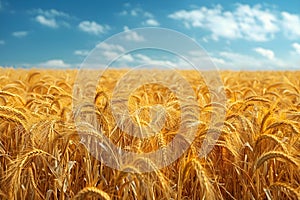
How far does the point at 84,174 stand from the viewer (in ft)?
8.46

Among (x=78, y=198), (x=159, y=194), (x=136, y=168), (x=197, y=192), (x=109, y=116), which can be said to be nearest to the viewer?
(x=78, y=198)

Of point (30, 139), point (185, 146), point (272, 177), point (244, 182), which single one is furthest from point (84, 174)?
point (272, 177)

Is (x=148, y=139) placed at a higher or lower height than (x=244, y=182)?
higher

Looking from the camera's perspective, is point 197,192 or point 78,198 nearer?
point 78,198

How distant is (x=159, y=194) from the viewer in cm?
228

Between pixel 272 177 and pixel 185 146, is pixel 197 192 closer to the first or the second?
pixel 185 146

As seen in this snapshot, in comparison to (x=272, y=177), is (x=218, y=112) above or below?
above

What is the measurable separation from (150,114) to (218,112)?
575 mm

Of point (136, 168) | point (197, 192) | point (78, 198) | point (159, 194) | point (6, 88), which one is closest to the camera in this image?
point (78, 198)

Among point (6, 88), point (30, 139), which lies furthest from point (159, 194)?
point (6, 88)

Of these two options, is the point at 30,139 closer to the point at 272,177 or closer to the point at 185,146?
the point at 185,146

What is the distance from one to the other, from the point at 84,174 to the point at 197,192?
0.74 metres

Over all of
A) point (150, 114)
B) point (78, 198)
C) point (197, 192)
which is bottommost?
point (197, 192)

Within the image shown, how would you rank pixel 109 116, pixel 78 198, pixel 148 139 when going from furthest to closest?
pixel 109 116, pixel 148 139, pixel 78 198
